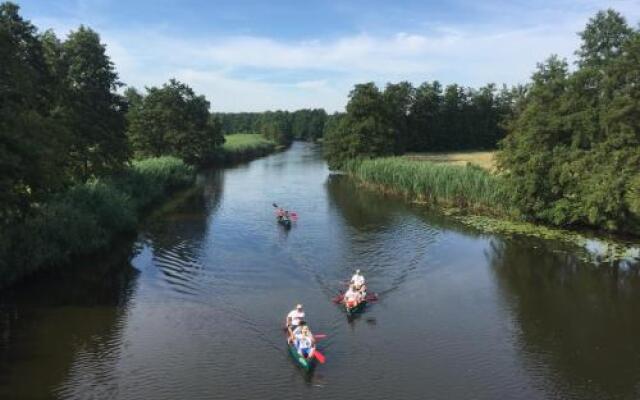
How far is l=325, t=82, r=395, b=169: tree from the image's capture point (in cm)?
7756

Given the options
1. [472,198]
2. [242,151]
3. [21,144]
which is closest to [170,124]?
[242,151]

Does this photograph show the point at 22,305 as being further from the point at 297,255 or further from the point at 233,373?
the point at 297,255

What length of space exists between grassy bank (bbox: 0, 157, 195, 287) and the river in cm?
101

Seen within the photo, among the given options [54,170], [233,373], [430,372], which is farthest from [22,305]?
[430,372]

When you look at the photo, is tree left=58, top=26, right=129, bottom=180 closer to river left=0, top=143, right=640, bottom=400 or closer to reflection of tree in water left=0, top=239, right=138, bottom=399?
river left=0, top=143, right=640, bottom=400

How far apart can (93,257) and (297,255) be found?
12072 millimetres

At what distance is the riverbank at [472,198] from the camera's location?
126ft

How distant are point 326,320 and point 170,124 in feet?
207

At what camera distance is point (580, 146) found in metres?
41.3

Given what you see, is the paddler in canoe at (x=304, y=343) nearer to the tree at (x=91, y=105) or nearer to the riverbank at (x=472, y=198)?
the riverbank at (x=472, y=198)

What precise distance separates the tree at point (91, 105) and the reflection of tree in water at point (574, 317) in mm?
28877

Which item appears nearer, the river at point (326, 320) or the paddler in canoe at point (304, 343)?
the river at point (326, 320)

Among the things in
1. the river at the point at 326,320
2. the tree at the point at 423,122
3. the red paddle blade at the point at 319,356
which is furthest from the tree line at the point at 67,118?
the tree at the point at 423,122

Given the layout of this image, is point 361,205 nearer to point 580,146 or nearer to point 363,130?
point 580,146
